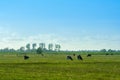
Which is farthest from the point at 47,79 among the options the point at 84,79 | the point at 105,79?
the point at 105,79

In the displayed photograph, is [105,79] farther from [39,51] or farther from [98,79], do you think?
[39,51]

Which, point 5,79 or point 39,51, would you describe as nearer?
point 5,79

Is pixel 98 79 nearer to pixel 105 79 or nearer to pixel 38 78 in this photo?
pixel 105 79

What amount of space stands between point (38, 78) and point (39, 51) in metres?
159

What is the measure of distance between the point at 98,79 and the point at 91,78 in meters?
0.89

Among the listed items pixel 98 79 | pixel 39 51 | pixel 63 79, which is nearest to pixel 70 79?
pixel 63 79

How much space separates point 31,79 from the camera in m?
30.2

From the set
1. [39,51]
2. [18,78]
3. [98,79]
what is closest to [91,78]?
[98,79]

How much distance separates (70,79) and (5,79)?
6.17 meters

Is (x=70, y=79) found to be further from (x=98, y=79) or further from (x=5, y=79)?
(x=5, y=79)

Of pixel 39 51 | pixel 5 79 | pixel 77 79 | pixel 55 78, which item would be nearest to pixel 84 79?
A: pixel 77 79

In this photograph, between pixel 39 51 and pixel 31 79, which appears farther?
pixel 39 51

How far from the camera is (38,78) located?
102 feet

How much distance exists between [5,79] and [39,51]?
525ft
